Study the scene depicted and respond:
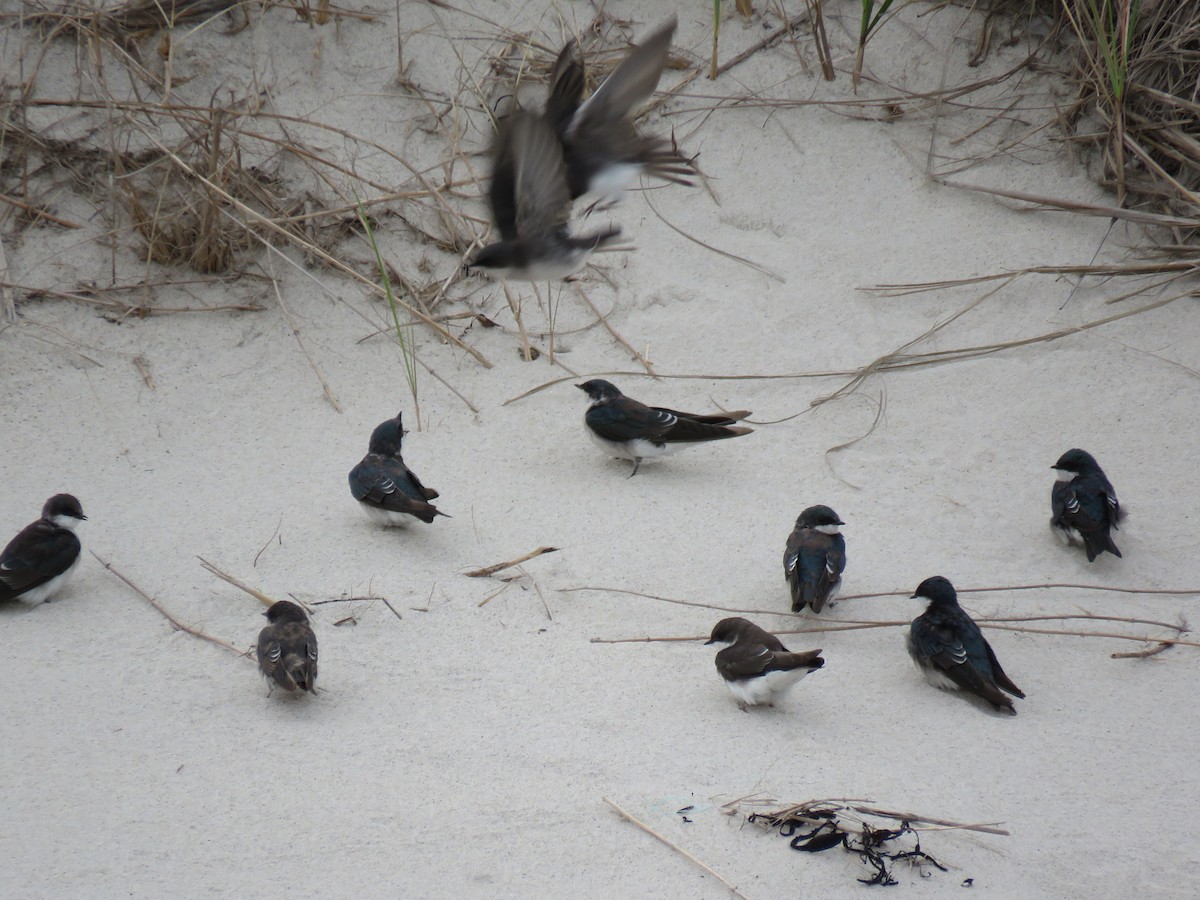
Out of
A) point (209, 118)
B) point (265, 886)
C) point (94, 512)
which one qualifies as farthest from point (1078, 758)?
point (209, 118)

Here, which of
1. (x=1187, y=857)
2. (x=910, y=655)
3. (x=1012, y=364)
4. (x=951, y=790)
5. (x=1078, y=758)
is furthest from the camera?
(x=1012, y=364)

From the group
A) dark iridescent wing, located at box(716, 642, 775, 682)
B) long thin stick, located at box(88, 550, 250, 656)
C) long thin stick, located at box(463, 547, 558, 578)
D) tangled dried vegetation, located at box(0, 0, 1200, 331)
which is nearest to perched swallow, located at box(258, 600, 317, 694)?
long thin stick, located at box(88, 550, 250, 656)

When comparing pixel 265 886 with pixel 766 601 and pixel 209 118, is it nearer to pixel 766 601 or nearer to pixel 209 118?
pixel 766 601

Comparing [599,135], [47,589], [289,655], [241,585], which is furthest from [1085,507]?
[47,589]

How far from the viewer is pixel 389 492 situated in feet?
18.0

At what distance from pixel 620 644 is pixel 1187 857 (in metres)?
2.14

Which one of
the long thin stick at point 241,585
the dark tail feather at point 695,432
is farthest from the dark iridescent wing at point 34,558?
the dark tail feather at point 695,432

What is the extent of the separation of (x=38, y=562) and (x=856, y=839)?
3.37m

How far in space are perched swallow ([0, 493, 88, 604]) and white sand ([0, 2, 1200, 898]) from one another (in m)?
0.11

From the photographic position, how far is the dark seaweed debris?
347 cm

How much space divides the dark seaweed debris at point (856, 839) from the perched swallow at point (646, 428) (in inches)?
113

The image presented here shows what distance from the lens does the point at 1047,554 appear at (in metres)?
5.73

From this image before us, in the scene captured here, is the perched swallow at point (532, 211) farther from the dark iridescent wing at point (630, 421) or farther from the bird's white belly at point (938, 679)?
the bird's white belly at point (938, 679)

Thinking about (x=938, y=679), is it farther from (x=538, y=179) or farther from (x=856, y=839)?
(x=538, y=179)
